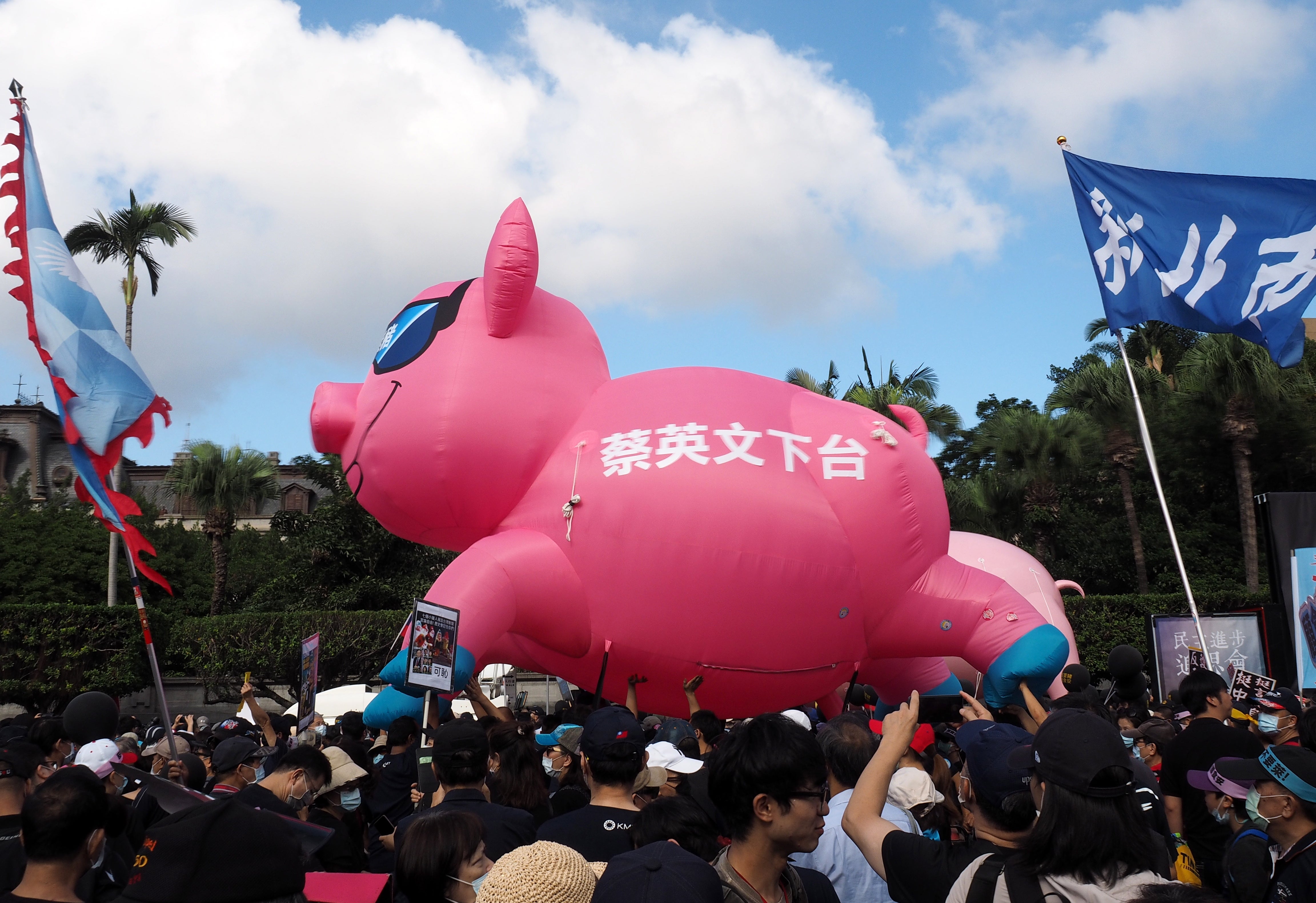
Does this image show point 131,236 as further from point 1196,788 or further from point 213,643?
point 1196,788

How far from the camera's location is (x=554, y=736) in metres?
7.00

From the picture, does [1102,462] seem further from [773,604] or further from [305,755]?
[305,755]

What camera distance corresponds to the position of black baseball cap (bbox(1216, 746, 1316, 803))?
3.22 meters

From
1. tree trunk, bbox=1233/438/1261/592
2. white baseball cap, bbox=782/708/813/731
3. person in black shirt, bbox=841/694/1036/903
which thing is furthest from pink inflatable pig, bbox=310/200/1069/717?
tree trunk, bbox=1233/438/1261/592

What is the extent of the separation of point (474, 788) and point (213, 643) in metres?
23.7

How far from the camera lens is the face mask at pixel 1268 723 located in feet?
19.9

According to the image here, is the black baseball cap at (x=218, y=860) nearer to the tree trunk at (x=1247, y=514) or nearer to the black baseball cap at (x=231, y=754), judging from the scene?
the black baseball cap at (x=231, y=754)

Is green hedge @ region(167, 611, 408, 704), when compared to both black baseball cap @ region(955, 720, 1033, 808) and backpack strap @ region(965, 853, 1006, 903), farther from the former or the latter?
backpack strap @ region(965, 853, 1006, 903)

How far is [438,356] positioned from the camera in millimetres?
8812

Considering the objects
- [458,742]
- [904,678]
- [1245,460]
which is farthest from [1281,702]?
[1245,460]

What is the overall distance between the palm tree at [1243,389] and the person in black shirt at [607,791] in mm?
22686

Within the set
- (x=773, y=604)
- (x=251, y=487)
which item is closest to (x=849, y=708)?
(x=773, y=604)

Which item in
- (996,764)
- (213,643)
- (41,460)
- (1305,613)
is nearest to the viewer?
(996,764)

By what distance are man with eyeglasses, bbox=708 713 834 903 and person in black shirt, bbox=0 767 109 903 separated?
1770 mm
